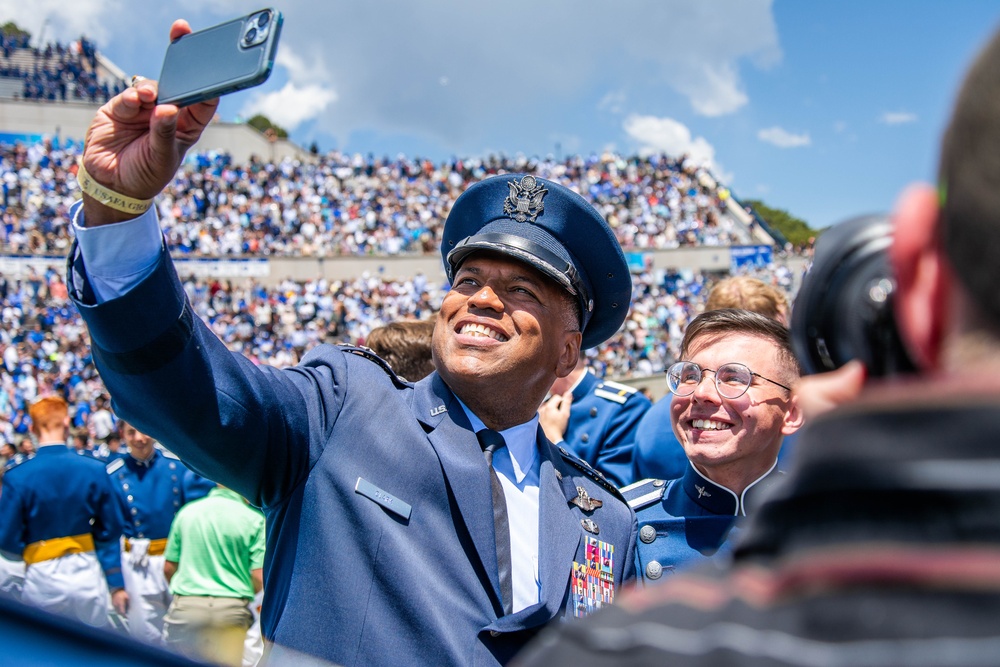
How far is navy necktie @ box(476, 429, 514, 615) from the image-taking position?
1.95m

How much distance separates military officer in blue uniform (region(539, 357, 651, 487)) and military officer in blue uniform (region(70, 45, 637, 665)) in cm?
188

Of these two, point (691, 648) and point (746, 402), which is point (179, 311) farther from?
point (746, 402)

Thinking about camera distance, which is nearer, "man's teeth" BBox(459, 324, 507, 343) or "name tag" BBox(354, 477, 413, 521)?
"name tag" BBox(354, 477, 413, 521)

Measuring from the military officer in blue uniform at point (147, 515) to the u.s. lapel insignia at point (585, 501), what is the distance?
475 centimetres

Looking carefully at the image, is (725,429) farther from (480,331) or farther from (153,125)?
(153,125)

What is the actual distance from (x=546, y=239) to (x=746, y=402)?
2.67ft

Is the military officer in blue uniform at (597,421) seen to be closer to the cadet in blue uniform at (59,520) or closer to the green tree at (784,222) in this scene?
the cadet in blue uniform at (59,520)

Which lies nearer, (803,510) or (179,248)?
(803,510)

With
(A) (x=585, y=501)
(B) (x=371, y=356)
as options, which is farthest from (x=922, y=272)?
(A) (x=585, y=501)

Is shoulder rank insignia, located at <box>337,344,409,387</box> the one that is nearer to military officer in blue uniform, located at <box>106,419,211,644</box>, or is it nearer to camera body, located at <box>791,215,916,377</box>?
camera body, located at <box>791,215,916,377</box>

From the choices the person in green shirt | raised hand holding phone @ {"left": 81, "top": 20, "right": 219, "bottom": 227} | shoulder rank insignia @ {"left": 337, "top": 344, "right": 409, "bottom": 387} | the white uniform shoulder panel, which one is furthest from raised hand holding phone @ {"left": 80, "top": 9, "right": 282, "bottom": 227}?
the person in green shirt

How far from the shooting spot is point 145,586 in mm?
6254

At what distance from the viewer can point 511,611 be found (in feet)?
6.40

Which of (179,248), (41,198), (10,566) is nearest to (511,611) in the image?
(10,566)
